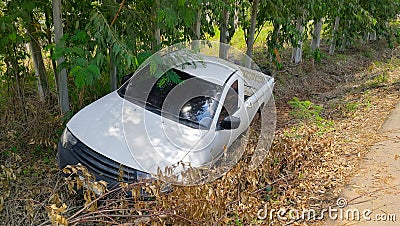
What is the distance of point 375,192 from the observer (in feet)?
11.9

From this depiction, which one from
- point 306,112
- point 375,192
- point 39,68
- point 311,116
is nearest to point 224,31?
point 306,112

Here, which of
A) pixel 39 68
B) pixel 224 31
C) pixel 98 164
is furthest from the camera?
pixel 224 31

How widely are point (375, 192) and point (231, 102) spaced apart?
1.97m

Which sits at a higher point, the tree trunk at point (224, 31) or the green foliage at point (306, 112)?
the tree trunk at point (224, 31)

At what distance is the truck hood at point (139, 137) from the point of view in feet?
11.2

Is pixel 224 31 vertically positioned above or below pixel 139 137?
above

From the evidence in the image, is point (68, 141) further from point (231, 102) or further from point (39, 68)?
point (39, 68)

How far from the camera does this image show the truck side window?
414 centimetres

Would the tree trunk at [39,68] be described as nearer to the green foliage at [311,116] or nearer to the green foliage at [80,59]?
the green foliage at [80,59]

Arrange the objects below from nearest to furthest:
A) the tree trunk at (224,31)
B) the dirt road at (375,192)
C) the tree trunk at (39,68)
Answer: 1. the dirt road at (375,192)
2. the tree trunk at (39,68)
3. the tree trunk at (224,31)

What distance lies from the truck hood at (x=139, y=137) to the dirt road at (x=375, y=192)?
154 centimetres

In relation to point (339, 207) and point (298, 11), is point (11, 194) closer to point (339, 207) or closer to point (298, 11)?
point (339, 207)

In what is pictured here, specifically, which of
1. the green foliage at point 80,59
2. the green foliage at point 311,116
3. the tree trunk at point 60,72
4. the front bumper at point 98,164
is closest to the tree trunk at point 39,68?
the tree trunk at point 60,72

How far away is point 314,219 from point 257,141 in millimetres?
1535
